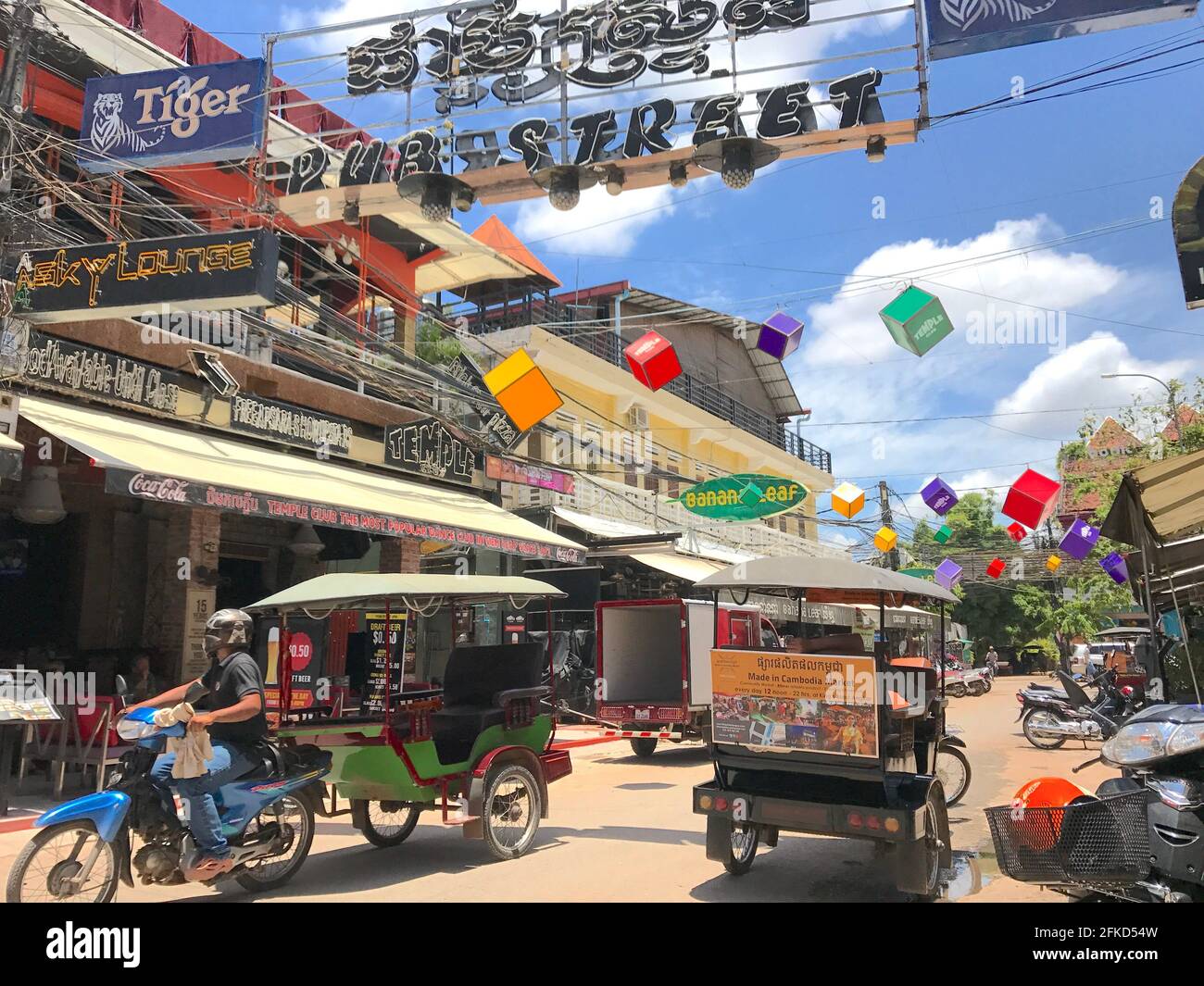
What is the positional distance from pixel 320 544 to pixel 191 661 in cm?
322

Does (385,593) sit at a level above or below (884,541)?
below

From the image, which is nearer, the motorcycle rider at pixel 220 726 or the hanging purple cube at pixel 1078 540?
the motorcycle rider at pixel 220 726

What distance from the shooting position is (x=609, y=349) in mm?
Answer: 26266

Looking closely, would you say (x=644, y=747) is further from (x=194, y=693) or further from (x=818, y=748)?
(x=194, y=693)

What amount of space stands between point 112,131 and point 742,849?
10.4m

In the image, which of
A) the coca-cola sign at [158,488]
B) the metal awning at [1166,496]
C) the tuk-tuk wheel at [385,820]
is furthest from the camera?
the coca-cola sign at [158,488]

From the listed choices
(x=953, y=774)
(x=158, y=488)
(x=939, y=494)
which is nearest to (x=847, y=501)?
(x=939, y=494)

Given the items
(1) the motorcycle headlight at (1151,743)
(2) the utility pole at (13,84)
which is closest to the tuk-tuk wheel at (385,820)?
(1) the motorcycle headlight at (1151,743)

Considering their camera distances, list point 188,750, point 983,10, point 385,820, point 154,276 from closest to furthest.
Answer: point 188,750 < point 385,820 < point 154,276 < point 983,10

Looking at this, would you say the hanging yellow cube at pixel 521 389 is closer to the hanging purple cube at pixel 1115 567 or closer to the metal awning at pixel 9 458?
the metal awning at pixel 9 458

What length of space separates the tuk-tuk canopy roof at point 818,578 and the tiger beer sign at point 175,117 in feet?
25.2

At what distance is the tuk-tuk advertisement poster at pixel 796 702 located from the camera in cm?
604

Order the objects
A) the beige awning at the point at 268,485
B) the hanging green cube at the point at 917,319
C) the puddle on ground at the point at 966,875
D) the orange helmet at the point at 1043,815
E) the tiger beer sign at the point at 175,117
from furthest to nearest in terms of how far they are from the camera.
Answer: the hanging green cube at the point at 917,319 → the tiger beer sign at the point at 175,117 → the beige awning at the point at 268,485 → the puddle on ground at the point at 966,875 → the orange helmet at the point at 1043,815

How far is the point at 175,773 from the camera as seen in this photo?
546 centimetres
